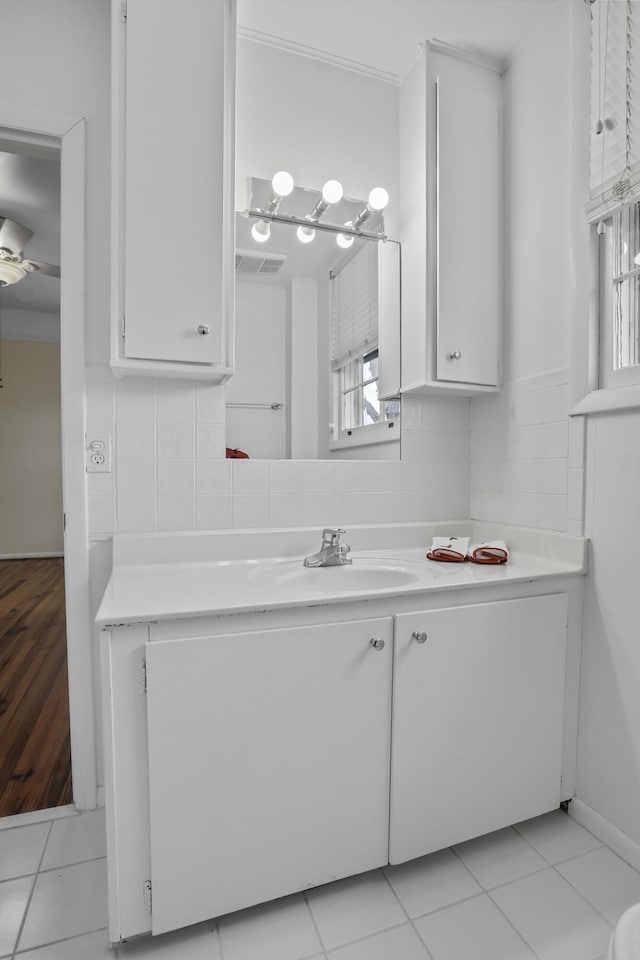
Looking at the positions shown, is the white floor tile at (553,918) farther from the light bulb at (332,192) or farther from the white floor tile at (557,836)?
the light bulb at (332,192)

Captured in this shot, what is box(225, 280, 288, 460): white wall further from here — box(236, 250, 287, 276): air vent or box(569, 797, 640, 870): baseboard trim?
box(569, 797, 640, 870): baseboard trim

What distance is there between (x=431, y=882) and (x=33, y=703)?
180 centimetres

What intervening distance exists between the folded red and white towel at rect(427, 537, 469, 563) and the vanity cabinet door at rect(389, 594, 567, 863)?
0.89 ft

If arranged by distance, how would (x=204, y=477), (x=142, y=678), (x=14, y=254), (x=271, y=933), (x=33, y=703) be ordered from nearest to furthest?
(x=142, y=678) < (x=271, y=933) < (x=204, y=477) < (x=33, y=703) < (x=14, y=254)

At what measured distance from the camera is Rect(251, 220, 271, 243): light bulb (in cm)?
163

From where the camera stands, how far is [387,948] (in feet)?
3.51

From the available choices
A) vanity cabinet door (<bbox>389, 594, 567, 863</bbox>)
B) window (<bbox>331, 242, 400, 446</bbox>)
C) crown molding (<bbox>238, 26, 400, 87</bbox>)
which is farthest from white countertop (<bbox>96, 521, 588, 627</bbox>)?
crown molding (<bbox>238, 26, 400, 87</bbox>)

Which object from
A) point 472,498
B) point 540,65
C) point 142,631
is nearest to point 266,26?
point 540,65

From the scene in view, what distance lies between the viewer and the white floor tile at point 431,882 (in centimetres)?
119

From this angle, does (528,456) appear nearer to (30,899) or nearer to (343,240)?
(343,240)

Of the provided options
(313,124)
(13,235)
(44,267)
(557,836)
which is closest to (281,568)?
(557,836)

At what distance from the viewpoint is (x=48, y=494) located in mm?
5086

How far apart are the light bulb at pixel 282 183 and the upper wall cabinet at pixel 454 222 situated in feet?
1.43

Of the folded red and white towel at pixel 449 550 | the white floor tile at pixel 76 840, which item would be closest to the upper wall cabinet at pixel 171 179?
the folded red and white towel at pixel 449 550
